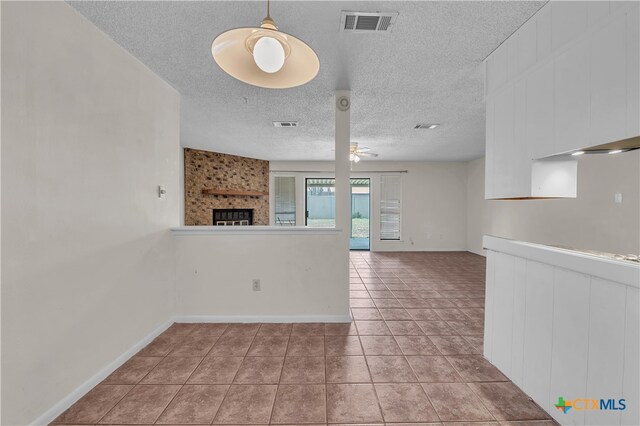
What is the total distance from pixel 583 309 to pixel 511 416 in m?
0.74

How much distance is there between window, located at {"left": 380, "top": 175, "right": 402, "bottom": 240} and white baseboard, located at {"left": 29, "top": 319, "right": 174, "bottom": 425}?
5.69 meters

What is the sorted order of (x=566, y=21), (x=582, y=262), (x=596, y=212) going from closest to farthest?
1. (x=582, y=262)
2. (x=566, y=21)
3. (x=596, y=212)

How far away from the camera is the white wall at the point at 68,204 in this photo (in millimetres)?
1271

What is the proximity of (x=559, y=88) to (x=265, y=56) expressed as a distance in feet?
5.14

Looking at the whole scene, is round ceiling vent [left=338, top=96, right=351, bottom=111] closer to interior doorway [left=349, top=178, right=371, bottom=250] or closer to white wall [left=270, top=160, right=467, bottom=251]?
white wall [left=270, top=160, right=467, bottom=251]

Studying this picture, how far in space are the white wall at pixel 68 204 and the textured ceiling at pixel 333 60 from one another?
0.30 metres

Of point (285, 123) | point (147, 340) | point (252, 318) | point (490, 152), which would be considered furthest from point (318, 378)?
point (285, 123)

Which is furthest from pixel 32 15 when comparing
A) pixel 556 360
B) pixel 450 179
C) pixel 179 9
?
pixel 450 179

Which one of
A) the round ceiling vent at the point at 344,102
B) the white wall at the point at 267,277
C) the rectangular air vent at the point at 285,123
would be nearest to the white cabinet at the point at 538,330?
the white wall at the point at 267,277

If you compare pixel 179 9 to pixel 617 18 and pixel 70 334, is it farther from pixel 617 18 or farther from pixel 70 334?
pixel 617 18

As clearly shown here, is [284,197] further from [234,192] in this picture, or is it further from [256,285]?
[256,285]

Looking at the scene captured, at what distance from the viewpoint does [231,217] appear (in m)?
6.20

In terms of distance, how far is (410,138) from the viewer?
4543 mm

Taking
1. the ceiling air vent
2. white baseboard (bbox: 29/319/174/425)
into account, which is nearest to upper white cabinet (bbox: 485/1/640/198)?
the ceiling air vent
